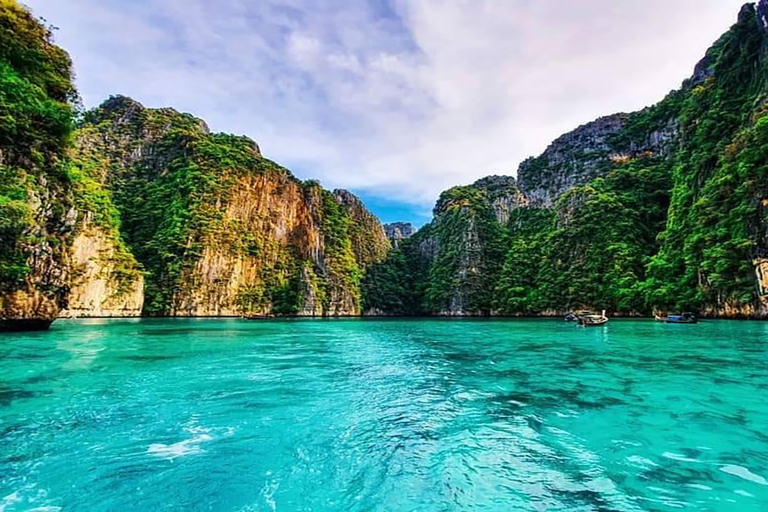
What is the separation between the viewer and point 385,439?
7.53m

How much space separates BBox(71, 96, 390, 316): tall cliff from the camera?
3420 inches

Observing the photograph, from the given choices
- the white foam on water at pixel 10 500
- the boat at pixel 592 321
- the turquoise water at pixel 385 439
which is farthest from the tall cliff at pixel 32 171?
the boat at pixel 592 321

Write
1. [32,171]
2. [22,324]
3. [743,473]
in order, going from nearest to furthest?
[743,473], [32,171], [22,324]

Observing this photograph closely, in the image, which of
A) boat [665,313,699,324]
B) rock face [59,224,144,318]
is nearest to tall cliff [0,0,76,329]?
rock face [59,224,144,318]

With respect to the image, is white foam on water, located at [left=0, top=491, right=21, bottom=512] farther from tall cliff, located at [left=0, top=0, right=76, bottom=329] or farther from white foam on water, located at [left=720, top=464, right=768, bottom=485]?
tall cliff, located at [left=0, top=0, right=76, bottom=329]

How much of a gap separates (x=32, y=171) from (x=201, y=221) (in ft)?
226

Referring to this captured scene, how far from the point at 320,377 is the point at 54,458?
8218mm

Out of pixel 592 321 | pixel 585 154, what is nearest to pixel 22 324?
pixel 592 321

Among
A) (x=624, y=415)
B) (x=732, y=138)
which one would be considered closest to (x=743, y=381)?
(x=624, y=415)

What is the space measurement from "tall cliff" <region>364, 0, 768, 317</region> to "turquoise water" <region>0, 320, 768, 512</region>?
44.1m

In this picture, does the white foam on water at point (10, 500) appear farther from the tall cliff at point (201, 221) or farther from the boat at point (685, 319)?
the tall cliff at point (201, 221)

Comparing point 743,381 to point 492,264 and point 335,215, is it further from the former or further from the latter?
point 335,215

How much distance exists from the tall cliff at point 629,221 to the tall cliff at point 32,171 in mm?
63654

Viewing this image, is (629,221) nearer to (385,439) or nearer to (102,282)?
(385,439)
